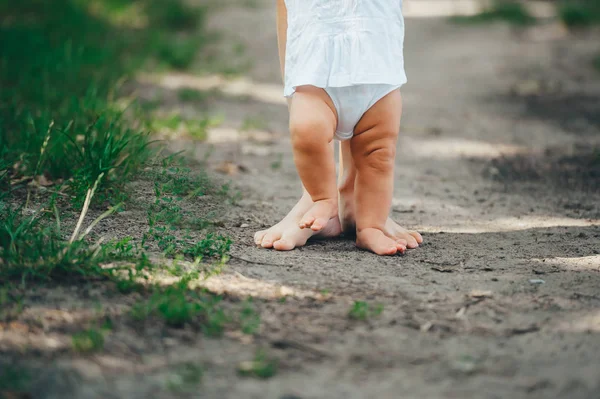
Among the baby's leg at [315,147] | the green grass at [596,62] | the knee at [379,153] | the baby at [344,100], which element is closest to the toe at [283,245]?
the baby at [344,100]

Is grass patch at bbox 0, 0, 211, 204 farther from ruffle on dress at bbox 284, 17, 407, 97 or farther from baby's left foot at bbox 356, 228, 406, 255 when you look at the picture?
baby's left foot at bbox 356, 228, 406, 255

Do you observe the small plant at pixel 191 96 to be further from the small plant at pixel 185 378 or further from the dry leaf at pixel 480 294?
the small plant at pixel 185 378

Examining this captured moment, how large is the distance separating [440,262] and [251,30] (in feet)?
18.5

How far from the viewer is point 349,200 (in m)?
2.64

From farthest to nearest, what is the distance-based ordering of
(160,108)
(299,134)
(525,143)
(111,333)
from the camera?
1. (160,108)
2. (525,143)
3. (299,134)
4. (111,333)

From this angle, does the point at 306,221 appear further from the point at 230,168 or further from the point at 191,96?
the point at 191,96

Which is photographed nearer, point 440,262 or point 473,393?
point 473,393

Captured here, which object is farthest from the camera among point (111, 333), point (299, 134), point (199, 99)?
point (199, 99)

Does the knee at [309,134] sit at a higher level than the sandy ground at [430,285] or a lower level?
higher

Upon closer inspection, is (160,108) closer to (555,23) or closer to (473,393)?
(473,393)

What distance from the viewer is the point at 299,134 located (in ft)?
7.50

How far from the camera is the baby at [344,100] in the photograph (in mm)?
2303

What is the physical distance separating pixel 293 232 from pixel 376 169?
1.24ft

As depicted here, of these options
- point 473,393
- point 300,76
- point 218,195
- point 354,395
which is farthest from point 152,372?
point 218,195
